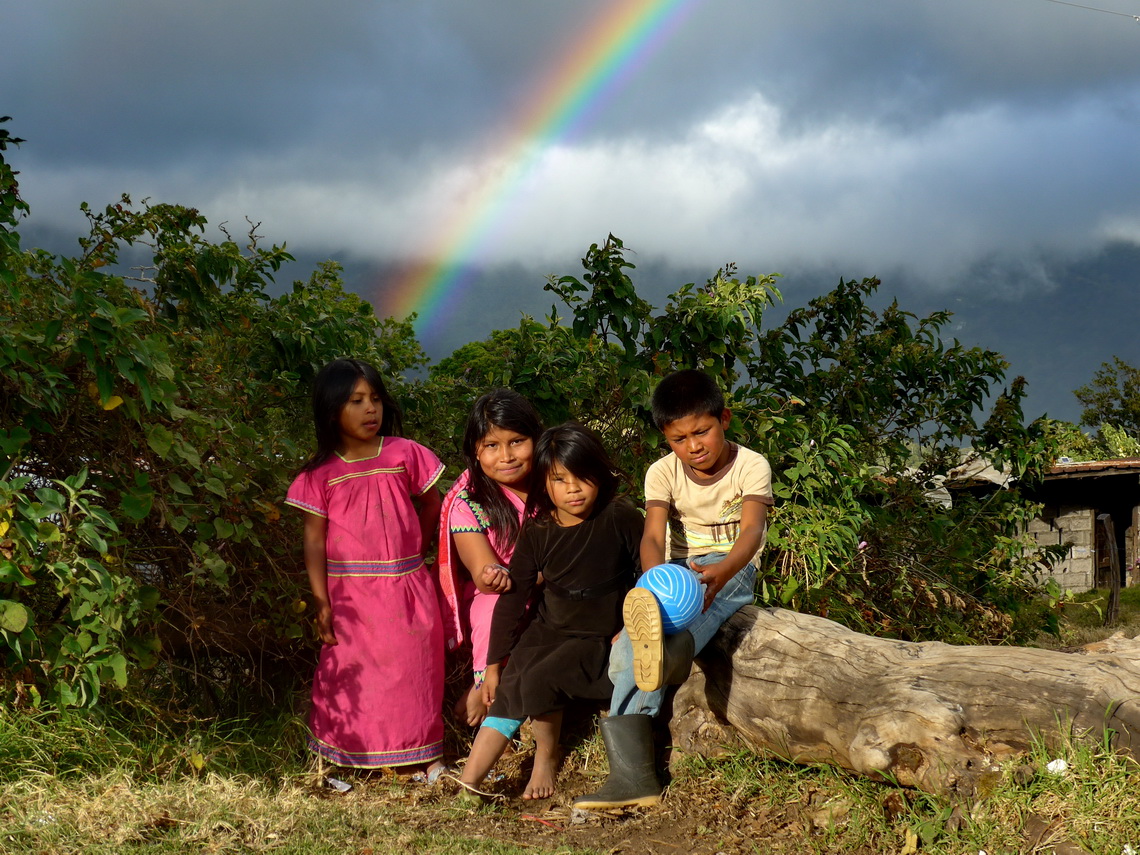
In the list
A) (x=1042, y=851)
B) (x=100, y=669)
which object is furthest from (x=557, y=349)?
(x=1042, y=851)

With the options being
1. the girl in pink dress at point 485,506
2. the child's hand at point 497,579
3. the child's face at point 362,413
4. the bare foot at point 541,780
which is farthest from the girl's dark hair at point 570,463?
the bare foot at point 541,780

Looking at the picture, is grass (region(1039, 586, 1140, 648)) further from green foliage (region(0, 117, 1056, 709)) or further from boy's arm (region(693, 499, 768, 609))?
boy's arm (region(693, 499, 768, 609))

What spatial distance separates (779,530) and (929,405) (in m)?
2.25

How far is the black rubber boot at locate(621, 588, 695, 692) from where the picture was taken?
10.2 feet

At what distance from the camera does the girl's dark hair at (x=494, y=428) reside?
3.91 meters

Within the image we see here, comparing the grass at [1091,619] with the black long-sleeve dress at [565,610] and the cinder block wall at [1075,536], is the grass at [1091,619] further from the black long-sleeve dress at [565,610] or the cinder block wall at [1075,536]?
the black long-sleeve dress at [565,610]

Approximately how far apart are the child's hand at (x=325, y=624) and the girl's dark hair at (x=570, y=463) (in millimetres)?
929

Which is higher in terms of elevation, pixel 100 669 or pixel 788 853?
pixel 100 669

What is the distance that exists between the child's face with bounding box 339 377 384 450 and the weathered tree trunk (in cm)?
165

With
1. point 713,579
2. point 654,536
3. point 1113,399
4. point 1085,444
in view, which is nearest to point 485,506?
point 654,536

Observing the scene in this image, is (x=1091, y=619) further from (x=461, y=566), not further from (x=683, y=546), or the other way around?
(x=461, y=566)

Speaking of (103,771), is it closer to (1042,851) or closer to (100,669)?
(100,669)

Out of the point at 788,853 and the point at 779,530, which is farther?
the point at 779,530

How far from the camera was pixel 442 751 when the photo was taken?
13.3ft
